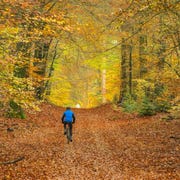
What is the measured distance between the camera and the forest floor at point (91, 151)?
10789 millimetres

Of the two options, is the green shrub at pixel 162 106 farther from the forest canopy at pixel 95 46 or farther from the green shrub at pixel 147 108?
the green shrub at pixel 147 108

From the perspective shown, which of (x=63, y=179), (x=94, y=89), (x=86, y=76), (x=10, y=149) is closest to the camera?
(x=63, y=179)

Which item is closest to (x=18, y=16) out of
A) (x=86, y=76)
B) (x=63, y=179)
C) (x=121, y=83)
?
(x=63, y=179)

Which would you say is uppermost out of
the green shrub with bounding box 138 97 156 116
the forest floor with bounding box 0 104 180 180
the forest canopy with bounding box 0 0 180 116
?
the forest canopy with bounding box 0 0 180 116

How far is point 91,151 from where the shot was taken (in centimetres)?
1411

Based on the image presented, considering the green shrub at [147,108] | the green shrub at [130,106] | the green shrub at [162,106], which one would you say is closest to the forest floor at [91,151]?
the green shrub at [162,106]

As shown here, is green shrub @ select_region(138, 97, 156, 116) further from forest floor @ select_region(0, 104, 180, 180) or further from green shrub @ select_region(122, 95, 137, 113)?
green shrub @ select_region(122, 95, 137, 113)

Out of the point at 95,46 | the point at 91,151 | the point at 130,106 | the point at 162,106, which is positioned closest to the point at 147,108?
the point at 162,106

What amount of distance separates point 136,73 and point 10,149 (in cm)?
1908

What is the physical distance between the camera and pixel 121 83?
33812mm

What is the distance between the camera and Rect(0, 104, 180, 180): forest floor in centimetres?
1079

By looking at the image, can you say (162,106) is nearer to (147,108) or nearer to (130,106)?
(147,108)

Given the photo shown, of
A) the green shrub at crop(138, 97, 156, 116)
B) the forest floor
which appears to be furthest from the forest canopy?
the forest floor

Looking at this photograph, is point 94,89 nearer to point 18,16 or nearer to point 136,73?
point 136,73
